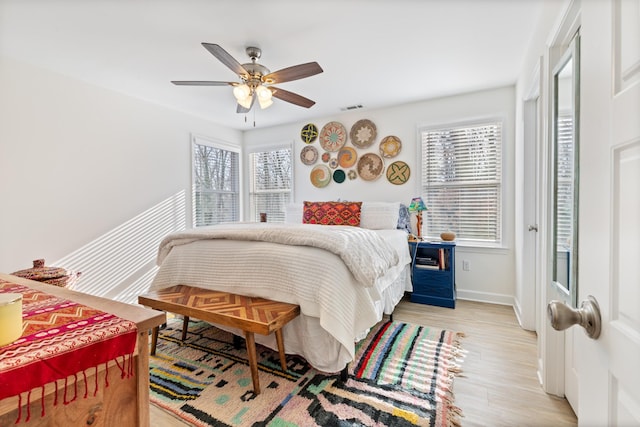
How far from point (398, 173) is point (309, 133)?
1.52 metres

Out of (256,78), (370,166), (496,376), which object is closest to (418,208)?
(370,166)

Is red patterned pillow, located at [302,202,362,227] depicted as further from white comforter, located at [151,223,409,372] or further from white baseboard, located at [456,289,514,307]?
white baseboard, located at [456,289,514,307]

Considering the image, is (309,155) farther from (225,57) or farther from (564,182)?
(564,182)

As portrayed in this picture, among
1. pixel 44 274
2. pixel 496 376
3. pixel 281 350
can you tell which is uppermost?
pixel 44 274

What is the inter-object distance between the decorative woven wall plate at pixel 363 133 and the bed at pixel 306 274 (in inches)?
76.6

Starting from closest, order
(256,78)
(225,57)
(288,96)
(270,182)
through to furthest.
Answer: (225,57) → (256,78) → (288,96) → (270,182)

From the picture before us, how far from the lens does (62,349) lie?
0.60m

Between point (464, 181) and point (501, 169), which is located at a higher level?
point (501, 169)

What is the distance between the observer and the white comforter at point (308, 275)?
1.75m

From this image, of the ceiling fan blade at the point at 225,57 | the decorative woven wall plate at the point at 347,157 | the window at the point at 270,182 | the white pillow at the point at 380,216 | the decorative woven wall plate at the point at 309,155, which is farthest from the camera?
the window at the point at 270,182

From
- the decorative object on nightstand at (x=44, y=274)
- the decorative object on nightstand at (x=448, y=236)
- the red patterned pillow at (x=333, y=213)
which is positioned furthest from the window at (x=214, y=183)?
the decorative object on nightstand at (x=448, y=236)

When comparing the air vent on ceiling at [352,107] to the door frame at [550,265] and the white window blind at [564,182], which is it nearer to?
the door frame at [550,265]

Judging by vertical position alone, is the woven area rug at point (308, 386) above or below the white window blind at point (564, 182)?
below

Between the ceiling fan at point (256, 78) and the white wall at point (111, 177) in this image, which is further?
the white wall at point (111, 177)
